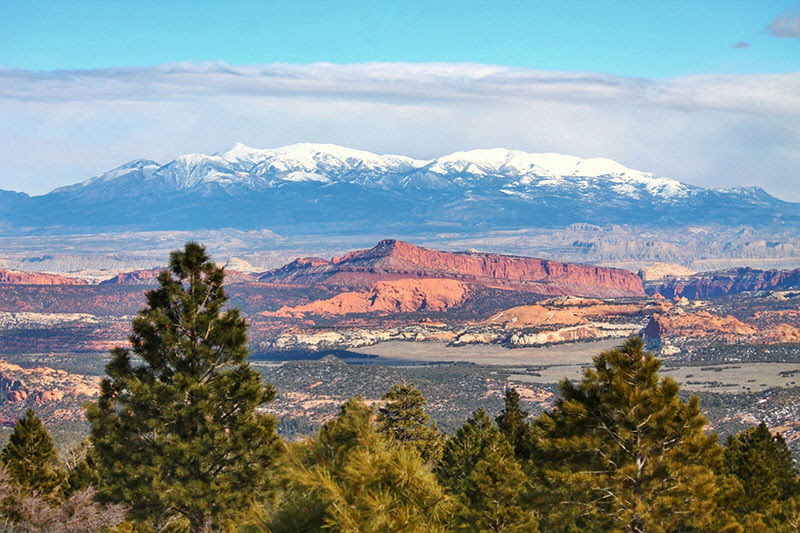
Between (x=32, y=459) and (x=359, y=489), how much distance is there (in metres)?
26.1

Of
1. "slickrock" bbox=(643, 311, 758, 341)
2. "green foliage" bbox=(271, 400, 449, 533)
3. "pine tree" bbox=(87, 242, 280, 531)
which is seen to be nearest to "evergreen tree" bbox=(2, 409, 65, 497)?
"pine tree" bbox=(87, 242, 280, 531)

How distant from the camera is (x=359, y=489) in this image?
18.9 metres

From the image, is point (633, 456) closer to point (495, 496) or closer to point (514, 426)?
point (495, 496)

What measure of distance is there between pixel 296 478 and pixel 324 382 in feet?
396

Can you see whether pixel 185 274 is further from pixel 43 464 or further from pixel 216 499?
pixel 43 464

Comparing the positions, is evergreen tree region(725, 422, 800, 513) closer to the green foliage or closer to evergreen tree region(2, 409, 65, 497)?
the green foliage

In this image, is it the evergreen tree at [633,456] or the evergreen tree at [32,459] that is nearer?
the evergreen tree at [633,456]

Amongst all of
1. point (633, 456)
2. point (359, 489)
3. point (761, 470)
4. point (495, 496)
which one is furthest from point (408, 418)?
point (359, 489)

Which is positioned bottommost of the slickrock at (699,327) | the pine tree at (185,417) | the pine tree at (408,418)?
the slickrock at (699,327)

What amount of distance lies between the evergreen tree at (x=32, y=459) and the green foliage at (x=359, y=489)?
23160 mm

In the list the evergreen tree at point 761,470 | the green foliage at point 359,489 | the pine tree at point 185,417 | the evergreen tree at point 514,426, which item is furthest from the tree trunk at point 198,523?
the evergreen tree at point 761,470

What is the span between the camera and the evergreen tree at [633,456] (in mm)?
23906

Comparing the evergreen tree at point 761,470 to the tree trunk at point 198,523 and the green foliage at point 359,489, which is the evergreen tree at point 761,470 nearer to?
the tree trunk at point 198,523

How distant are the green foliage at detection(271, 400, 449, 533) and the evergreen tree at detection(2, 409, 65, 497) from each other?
2316 cm
